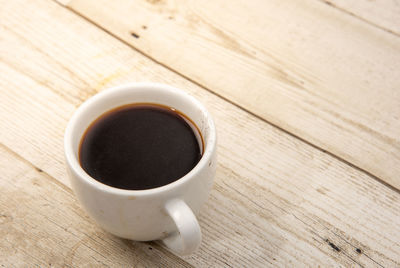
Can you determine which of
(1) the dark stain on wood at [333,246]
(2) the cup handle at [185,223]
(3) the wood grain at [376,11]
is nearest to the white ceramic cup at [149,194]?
(2) the cup handle at [185,223]

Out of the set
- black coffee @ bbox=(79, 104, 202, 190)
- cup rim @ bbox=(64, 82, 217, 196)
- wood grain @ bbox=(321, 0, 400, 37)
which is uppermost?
wood grain @ bbox=(321, 0, 400, 37)

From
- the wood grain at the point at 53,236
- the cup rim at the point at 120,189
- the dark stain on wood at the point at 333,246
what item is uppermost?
the cup rim at the point at 120,189

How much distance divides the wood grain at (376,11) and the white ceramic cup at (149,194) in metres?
0.47

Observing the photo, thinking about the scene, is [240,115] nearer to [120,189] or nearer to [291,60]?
[291,60]

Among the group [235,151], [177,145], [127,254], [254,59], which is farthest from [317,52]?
[127,254]

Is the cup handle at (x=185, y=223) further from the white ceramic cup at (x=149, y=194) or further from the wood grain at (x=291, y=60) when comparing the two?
the wood grain at (x=291, y=60)

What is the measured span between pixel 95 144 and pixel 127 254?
140mm

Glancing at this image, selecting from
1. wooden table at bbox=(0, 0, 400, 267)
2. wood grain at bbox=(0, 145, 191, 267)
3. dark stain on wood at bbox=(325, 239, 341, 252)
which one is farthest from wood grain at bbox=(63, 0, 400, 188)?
wood grain at bbox=(0, 145, 191, 267)

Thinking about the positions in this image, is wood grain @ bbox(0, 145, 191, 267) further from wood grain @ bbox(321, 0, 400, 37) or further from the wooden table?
wood grain @ bbox(321, 0, 400, 37)

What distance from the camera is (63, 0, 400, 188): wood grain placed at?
27.2 inches

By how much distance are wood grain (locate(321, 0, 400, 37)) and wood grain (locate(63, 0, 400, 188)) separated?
1cm

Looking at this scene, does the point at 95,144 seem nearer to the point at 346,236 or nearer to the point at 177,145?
the point at 177,145

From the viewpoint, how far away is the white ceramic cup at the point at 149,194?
45 centimetres

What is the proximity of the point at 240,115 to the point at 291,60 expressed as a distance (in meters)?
0.16
